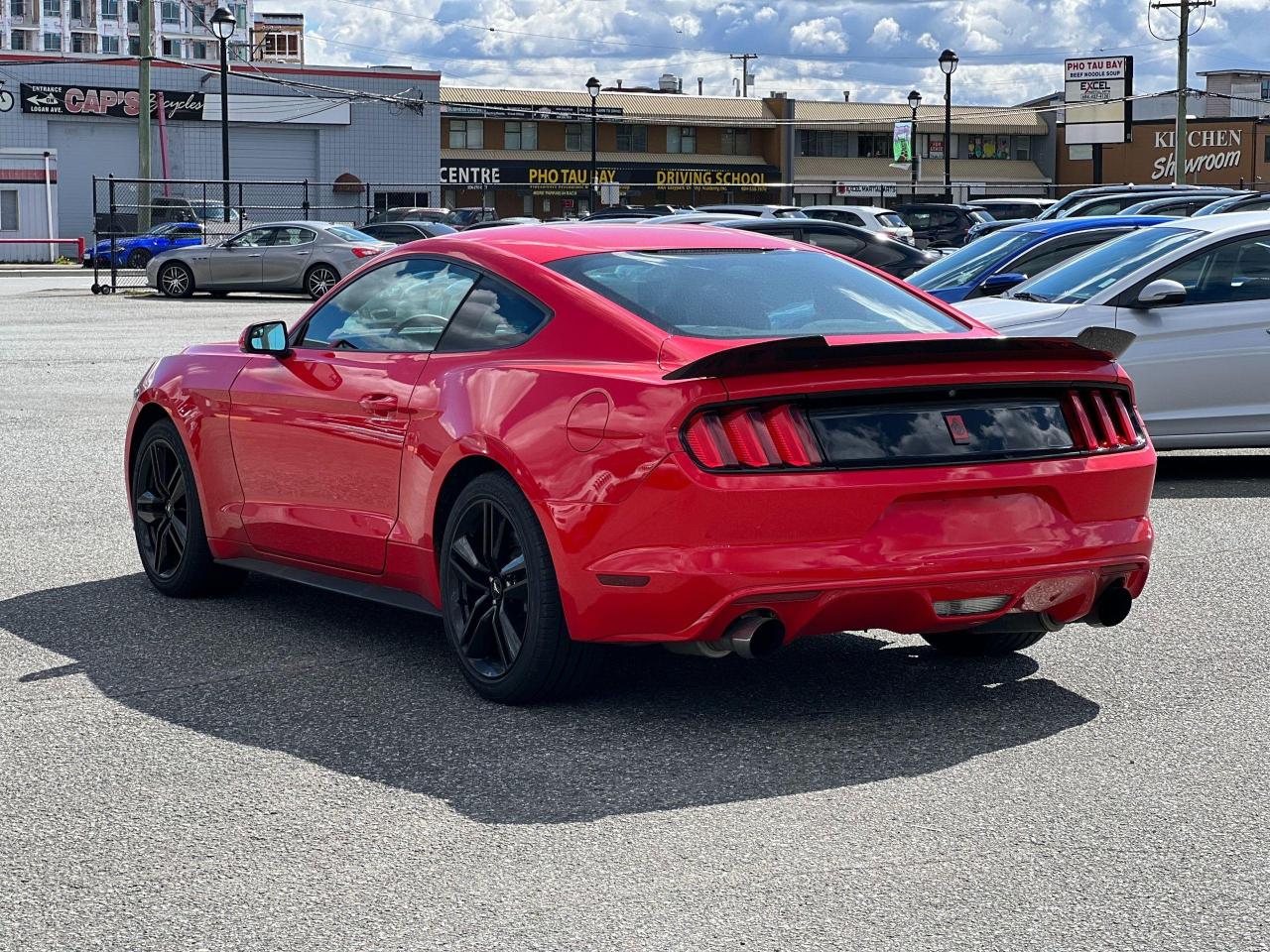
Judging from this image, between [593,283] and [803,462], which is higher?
[593,283]

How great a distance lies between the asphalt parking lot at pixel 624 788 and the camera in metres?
3.88

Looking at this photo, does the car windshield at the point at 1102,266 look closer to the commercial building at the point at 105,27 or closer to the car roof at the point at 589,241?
the car roof at the point at 589,241

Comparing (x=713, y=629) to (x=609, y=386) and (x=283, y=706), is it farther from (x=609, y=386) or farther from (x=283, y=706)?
(x=283, y=706)

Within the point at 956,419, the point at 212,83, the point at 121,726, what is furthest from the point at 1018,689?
the point at 212,83

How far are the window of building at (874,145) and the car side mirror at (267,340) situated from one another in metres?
96.5

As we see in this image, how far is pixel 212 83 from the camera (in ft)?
223

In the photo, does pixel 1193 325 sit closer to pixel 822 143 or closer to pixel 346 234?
pixel 346 234

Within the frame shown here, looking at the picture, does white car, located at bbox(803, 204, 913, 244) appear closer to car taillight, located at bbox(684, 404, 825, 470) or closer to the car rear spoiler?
the car rear spoiler

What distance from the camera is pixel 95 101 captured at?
66.2 metres

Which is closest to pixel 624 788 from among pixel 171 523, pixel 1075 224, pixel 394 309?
pixel 394 309

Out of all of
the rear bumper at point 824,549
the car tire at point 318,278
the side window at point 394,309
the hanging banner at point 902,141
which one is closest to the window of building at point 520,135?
the hanging banner at point 902,141

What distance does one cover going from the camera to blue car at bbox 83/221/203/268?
41625 mm

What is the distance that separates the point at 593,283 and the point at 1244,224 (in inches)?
258

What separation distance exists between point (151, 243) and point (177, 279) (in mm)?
10810
